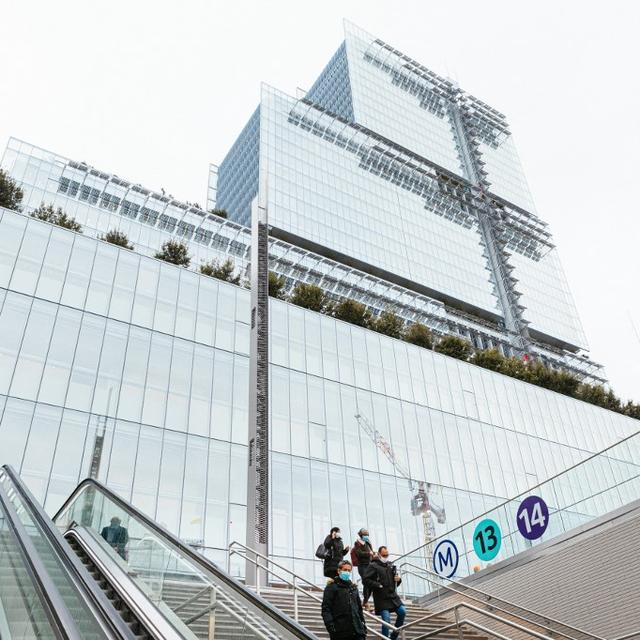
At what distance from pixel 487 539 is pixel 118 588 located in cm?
1008

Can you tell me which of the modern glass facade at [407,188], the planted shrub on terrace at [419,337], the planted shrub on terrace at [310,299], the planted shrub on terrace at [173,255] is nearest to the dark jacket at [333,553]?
the planted shrub on terrace at [173,255]

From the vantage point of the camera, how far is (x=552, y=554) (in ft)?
40.0

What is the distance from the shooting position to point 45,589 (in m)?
4.43

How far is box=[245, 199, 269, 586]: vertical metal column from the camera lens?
1170 cm

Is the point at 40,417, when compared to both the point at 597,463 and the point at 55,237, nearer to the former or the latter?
the point at 55,237

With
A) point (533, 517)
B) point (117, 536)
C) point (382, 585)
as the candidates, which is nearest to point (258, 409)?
point (382, 585)

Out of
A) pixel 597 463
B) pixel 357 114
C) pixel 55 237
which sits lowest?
pixel 597 463

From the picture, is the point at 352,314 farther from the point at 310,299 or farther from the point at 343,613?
the point at 343,613

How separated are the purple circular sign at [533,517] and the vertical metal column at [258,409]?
553 cm

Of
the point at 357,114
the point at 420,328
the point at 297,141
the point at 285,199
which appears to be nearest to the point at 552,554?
the point at 420,328

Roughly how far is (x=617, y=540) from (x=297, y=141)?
65.2m

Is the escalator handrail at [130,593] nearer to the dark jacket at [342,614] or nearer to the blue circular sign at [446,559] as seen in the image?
the dark jacket at [342,614]

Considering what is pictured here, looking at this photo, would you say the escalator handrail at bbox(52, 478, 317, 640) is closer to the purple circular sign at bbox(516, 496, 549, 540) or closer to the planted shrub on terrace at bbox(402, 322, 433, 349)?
the purple circular sign at bbox(516, 496, 549, 540)

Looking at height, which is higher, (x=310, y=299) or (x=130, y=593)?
(x=310, y=299)
